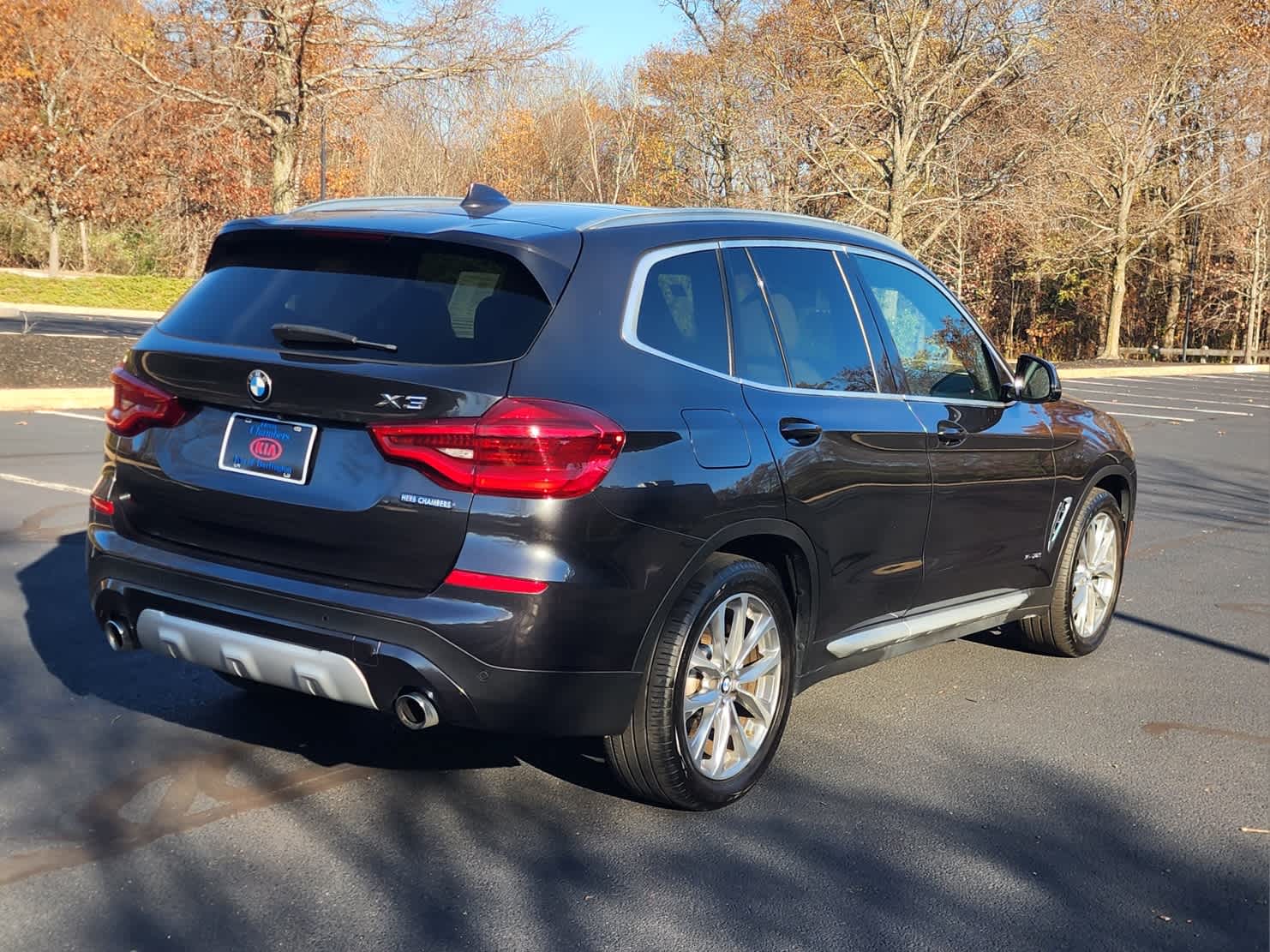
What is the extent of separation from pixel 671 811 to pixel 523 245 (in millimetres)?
1789

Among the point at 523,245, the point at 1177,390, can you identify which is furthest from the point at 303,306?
the point at 1177,390

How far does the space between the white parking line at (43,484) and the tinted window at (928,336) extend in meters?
6.51

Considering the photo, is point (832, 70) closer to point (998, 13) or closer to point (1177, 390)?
point (998, 13)

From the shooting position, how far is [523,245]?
3.99 m

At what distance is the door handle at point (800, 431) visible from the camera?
4.46 metres

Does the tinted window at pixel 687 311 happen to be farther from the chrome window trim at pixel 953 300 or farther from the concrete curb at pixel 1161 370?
the concrete curb at pixel 1161 370

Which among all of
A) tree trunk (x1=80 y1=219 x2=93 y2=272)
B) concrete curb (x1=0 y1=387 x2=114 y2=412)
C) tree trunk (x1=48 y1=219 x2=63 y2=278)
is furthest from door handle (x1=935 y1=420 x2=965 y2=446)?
tree trunk (x1=80 y1=219 x2=93 y2=272)

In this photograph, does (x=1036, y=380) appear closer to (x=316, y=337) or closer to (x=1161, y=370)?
(x=316, y=337)

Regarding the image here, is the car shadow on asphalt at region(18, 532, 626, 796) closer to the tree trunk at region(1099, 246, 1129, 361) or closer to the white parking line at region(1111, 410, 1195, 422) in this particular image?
the white parking line at region(1111, 410, 1195, 422)

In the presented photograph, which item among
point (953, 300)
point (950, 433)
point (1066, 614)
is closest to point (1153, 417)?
point (1066, 614)

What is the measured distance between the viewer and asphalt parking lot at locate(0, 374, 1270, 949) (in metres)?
3.47

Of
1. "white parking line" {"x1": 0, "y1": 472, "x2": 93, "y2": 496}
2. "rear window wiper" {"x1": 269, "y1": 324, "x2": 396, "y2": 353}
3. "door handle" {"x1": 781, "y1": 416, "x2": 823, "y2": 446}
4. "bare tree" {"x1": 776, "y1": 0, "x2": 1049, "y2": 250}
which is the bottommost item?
"white parking line" {"x1": 0, "y1": 472, "x2": 93, "y2": 496}

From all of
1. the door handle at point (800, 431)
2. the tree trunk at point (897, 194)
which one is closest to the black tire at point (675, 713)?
the door handle at point (800, 431)

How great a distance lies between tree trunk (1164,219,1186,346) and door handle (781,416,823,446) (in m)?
51.0
